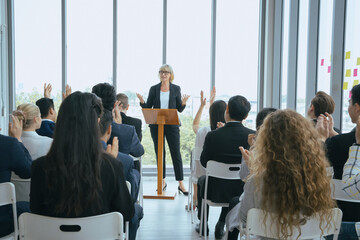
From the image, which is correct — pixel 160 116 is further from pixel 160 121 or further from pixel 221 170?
pixel 221 170

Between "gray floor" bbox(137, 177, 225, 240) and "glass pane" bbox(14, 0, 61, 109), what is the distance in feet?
10.6

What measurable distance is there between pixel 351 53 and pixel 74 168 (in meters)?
3.37

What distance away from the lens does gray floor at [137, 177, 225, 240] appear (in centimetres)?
357

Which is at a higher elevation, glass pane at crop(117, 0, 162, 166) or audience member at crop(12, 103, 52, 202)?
glass pane at crop(117, 0, 162, 166)

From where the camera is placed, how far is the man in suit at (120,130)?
10.0 feet

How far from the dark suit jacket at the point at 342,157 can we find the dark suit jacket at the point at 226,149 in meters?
0.92

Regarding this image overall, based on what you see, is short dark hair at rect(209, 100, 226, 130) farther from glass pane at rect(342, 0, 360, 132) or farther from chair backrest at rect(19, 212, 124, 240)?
chair backrest at rect(19, 212, 124, 240)

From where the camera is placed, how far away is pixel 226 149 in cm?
313

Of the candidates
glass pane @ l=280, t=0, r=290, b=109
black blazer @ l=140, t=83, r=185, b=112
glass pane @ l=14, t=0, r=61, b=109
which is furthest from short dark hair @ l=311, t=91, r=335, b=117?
glass pane @ l=14, t=0, r=61, b=109

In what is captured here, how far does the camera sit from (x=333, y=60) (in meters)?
3.99

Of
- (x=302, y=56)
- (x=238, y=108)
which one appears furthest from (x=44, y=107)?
(x=302, y=56)

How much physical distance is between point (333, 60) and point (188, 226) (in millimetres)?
2500

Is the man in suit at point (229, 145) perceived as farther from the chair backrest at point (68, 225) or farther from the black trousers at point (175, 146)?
the black trousers at point (175, 146)

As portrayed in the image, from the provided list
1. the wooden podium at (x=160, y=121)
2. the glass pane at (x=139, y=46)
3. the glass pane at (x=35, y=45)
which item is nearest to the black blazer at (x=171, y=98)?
the wooden podium at (x=160, y=121)
